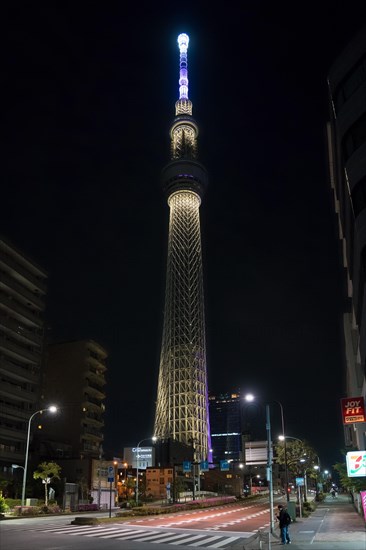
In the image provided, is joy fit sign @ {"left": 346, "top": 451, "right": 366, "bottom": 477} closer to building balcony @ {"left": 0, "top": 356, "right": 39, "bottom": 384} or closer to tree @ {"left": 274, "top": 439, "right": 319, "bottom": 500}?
tree @ {"left": 274, "top": 439, "right": 319, "bottom": 500}

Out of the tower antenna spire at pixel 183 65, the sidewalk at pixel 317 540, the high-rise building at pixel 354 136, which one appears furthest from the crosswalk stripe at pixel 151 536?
the tower antenna spire at pixel 183 65

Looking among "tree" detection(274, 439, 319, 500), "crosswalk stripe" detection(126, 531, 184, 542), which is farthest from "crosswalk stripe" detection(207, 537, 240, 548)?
"tree" detection(274, 439, 319, 500)

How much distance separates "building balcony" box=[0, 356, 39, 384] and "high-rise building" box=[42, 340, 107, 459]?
11.6 metres

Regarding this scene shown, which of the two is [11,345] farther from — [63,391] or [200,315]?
[200,315]

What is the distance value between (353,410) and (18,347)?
54.7 metres

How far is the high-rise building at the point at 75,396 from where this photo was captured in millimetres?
88125

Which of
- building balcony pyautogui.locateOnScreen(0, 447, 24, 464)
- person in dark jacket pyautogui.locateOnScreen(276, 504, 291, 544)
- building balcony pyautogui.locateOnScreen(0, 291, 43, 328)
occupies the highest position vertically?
building balcony pyautogui.locateOnScreen(0, 291, 43, 328)

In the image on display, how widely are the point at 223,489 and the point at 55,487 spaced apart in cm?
6965

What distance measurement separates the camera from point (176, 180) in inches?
5600

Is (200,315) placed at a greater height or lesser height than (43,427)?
greater

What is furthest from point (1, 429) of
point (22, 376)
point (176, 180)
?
point (176, 180)

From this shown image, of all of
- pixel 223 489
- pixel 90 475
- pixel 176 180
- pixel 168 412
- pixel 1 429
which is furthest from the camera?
pixel 176 180

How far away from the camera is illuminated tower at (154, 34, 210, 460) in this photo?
404 ft

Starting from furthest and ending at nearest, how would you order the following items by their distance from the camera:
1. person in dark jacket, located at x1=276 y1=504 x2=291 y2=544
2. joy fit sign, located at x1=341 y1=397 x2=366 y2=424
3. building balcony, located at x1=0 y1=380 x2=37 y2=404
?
building balcony, located at x1=0 y1=380 x2=37 y2=404 → joy fit sign, located at x1=341 y1=397 x2=366 y2=424 → person in dark jacket, located at x1=276 y1=504 x2=291 y2=544
